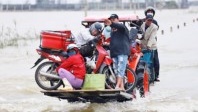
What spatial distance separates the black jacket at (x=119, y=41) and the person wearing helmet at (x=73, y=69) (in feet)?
2.39

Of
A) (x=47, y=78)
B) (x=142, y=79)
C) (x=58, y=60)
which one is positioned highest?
(x=58, y=60)

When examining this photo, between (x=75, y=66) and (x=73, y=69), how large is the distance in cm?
8

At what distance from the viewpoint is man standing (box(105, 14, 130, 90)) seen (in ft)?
36.5

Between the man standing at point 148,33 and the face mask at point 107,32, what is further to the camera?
the man standing at point 148,33

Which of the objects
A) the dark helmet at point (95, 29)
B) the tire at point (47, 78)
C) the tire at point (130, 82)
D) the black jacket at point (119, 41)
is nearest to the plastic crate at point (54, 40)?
the tire at point (47, 78)

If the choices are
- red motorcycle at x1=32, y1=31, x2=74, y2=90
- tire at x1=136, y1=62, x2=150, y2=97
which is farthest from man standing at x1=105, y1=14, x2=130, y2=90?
tire at x1=136, y1=62, x2=150, y2=97

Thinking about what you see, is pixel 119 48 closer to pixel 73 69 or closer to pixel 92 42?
pixel 92 42

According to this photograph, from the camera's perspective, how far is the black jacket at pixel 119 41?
1122cm

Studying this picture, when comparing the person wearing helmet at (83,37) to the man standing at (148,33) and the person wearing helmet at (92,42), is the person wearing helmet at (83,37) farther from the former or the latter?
the man standing at (148,33)

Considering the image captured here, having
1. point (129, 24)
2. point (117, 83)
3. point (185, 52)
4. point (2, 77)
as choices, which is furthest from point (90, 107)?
point (185, 52)

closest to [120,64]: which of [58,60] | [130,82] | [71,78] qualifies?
[130,82]

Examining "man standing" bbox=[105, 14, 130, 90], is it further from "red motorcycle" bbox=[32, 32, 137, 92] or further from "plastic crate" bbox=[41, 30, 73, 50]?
"plastic crate" bbox=[41, 30, 73, 50]

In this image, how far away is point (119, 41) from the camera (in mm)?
11234

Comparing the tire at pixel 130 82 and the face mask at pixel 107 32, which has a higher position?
the face mask at pixel 107 32
